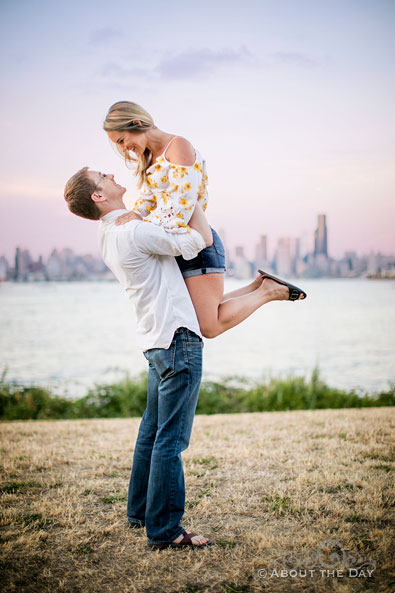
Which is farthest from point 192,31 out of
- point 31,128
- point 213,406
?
point 213,406

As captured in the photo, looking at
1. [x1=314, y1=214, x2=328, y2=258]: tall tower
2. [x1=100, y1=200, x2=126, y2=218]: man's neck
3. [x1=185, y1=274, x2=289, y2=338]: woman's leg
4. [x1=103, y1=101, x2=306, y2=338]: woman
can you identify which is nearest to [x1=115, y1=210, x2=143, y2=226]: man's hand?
[x1=103, y1=101, x2=306, y2=338]: woman

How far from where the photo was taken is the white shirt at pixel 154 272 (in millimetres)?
2725

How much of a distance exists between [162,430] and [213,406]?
739 cm

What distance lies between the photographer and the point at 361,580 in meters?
2.43

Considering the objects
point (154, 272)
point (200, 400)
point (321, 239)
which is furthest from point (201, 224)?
point (321, 239)

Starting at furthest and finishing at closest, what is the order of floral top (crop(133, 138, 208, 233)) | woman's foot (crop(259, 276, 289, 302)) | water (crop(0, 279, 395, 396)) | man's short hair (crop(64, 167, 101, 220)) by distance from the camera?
1. water (crop(0, 279, 395, 396))
2. woman's foot (crop(259, 276, 289, 302))
3. man's short hair (crop(64, 167, 101, 220))
4. floral top (crop(133, 138, 208, 233))

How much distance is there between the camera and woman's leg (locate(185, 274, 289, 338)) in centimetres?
301

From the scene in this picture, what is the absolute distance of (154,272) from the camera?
9.26 feet

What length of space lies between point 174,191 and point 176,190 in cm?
1

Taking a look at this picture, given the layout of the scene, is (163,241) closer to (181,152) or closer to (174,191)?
(174,191)

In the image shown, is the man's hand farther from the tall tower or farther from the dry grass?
the tall tower

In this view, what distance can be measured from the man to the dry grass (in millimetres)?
218

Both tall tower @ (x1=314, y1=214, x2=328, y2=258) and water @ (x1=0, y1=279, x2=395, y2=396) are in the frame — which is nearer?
water @ (x1=0, y1=279, x2=395, y2=396)

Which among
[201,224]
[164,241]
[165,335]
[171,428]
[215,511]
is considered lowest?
[215,511]
